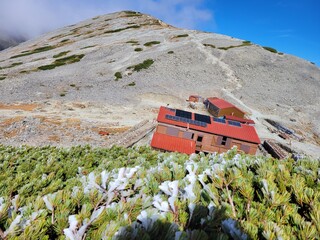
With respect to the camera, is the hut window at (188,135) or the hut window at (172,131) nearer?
the hut window at (172,131)

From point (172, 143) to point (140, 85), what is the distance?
39868mm

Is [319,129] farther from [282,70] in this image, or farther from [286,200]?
[286,200]

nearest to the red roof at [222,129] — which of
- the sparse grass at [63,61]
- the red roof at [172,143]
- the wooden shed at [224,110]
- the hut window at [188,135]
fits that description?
the hut window at [188,135]

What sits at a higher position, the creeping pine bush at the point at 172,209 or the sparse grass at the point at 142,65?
the creeping pine bush at the point at 172,209

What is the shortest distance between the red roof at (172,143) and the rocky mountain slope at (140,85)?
815 centimetres

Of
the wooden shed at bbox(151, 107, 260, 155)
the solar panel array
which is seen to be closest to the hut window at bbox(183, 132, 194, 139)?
the wooden shed at bbox(151, 107, 260, 155)

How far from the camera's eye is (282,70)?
80.6 meters

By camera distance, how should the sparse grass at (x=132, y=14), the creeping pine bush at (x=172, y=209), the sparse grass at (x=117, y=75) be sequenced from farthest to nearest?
the sparse grass at (x=132, y=14) → the sparse grass at (x=117, y=75) → the creeping pine bush at (x=172, y=209)

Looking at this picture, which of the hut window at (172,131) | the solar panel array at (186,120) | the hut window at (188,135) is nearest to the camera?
the hut window at (172,131)

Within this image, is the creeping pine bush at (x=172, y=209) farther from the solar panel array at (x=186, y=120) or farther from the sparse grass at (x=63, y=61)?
the sparse grass at (x=63, y=61)

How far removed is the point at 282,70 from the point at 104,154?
86383 millimetres

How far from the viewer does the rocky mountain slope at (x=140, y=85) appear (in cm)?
3678

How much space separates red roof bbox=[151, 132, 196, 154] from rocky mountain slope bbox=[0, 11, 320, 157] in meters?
8.15

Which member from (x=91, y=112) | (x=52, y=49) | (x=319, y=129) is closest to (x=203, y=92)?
(x=319, y=129)
